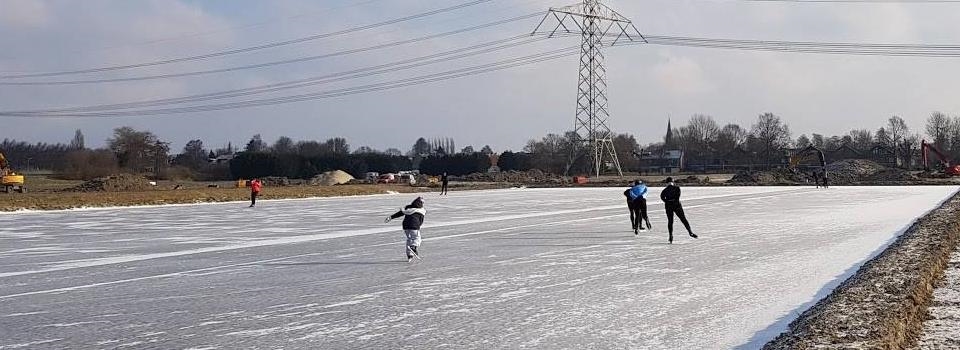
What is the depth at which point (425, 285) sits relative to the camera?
10961 mm

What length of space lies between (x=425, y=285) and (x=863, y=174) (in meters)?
69.3

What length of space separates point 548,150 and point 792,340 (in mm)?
126443

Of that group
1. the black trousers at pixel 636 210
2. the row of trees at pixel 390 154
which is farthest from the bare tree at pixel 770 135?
the black trousers at pixel 636 210

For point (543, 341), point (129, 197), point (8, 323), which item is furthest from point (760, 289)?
point (129, 197)

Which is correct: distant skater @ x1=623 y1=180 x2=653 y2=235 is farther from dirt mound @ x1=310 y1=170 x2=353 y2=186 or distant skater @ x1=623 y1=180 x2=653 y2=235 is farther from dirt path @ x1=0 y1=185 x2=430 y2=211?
dirt mound @ x1=310 y1=170 x2=353 y2=186

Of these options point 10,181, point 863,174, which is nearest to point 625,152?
point 863,174

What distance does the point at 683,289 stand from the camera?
10.4 meters

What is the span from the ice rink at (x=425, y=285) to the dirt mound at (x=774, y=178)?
44.6m

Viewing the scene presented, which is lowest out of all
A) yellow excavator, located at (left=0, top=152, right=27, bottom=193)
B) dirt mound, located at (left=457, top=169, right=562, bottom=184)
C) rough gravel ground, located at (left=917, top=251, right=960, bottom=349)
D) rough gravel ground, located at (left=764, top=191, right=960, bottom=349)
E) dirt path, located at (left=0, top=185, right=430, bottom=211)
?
rough gravel ground, located at (left=917, top=251, right=960, bottom=349)

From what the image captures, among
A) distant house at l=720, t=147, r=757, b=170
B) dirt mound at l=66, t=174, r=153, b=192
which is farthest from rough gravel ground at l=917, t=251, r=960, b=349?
distant house at l=720, t=147, r=757, b=170

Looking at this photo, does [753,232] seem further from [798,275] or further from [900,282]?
[900,282]

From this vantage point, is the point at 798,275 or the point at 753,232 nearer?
the point at 798,275

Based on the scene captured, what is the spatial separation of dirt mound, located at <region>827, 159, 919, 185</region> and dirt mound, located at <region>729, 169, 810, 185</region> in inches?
97.3

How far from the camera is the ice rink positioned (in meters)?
7.64
